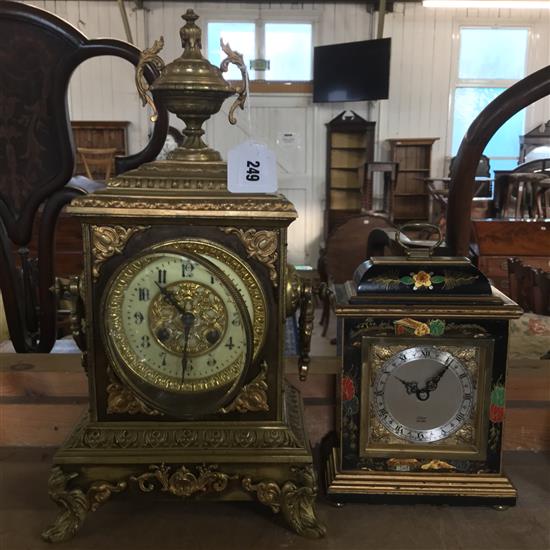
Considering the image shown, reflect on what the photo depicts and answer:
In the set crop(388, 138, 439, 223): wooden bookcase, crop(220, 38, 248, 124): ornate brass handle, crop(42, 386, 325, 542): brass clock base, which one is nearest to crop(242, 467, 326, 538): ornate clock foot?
crop(42, 386, 325, 542): brass clock base

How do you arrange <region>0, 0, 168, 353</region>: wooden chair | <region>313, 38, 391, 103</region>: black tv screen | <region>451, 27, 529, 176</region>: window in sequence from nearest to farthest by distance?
<region>0, 0, 168, 353</region>: wooden chair, <region>313, 38, 391, 103</region>: black tv screen, <region>451, 27, 529, 176</region>: window

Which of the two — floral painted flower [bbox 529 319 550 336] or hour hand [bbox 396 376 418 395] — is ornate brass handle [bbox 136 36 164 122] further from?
floral painted flower [bbox 529 319 550 336]

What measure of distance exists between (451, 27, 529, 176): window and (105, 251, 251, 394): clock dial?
6434 millimetres

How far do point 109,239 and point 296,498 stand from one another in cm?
45

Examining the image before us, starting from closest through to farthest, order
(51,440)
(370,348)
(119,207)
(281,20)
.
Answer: (119,207) < (370,348) < (51,440) < (281,20)

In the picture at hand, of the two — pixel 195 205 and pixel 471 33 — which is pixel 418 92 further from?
pixel 195 205

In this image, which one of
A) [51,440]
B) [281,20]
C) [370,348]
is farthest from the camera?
[281,20]

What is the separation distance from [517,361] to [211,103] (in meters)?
0.74

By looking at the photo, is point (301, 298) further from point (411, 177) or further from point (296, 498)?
point (411, 177)

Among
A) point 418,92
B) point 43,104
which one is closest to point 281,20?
point 418,92

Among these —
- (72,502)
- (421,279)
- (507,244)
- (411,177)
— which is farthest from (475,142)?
(411,177)

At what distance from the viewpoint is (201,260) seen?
0.86 m

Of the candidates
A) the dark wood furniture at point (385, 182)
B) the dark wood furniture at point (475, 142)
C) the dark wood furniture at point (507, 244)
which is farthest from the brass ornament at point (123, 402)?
the dark wood furniture at point (385, 182)

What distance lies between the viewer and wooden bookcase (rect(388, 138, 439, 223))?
6.77 m
